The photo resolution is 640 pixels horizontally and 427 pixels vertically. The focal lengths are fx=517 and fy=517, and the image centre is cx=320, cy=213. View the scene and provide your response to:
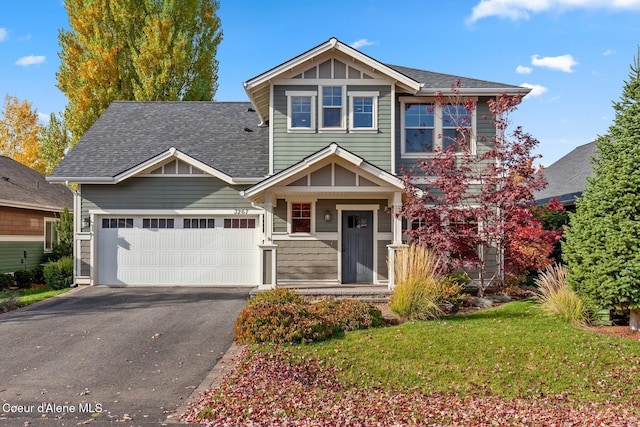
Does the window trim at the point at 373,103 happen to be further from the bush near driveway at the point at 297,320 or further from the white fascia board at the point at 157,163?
the bush near driveway at the point at 297,320

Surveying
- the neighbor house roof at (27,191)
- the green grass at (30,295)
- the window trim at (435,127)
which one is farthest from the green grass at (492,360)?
the neighbor house roof at (27,191)

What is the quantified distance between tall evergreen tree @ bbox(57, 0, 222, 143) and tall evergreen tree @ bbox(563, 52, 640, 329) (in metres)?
20.9

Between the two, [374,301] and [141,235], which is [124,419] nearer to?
[374,301]

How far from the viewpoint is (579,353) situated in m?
8.07

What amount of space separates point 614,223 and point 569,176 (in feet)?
45.4

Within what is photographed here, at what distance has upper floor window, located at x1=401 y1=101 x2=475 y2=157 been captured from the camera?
48.9 ft

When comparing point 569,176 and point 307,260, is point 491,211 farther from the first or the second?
point 569,176

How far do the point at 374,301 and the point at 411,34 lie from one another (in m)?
7.89

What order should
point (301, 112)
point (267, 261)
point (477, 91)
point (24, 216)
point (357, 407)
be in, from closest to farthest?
point (357, 407) < point (267, 261) < point (477, 91) < point (301, 112) < point (24, 216)

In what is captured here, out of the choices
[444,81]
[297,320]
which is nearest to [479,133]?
[444,81]

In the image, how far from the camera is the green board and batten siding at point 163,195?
52.0ft

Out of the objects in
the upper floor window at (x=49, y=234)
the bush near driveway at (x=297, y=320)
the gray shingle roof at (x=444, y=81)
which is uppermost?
the gray shingle roof at (x=444, y=81)

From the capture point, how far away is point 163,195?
624 inches

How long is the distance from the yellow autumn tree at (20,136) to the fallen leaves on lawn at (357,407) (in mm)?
32368
